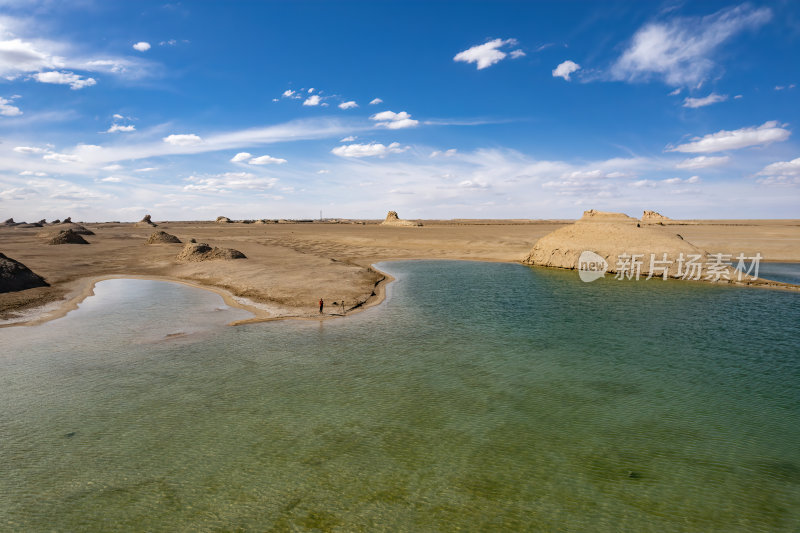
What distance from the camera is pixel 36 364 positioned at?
54.2 ft

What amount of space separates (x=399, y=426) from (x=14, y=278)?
33373 millimetres

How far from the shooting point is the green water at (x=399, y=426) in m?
8.83

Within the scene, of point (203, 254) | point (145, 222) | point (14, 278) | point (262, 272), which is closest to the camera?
point (14, 278)

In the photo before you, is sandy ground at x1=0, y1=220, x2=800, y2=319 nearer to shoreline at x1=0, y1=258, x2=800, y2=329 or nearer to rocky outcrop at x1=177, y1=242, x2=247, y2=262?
shoreline at x1=0, y1=258, x2=800, y2=329

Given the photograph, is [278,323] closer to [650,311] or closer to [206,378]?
[206,378]

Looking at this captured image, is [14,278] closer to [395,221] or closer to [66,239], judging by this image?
[66,239]

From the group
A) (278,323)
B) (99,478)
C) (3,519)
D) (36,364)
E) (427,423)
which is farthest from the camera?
(278,323)

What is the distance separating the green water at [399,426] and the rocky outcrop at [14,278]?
10.4 m

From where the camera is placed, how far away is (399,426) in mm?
12133

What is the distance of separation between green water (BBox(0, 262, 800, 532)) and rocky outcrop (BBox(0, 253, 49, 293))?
34.1 feet

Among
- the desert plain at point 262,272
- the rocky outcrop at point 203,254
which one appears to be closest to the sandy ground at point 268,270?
the desert plain at point 262,272

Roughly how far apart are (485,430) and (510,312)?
1483cm

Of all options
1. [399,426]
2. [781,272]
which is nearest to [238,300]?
[399,426]

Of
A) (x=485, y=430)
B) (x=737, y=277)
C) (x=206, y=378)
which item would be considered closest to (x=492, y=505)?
(x=485, y=430)
